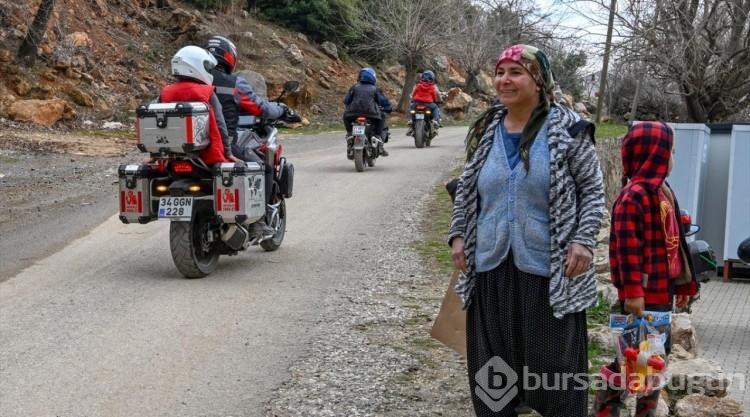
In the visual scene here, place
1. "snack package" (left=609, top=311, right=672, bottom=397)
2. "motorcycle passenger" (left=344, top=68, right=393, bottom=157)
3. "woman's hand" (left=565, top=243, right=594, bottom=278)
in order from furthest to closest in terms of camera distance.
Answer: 1. "motorcycle passenger" (left=344, top=68, right=393, bottom=157)
2. "snack package" (left=609, top=311, right=672, bottom=397)
3. "woman's hand" (left=565, top=243, right=594, bottom=278)

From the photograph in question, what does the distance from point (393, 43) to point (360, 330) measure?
32357 millimetres

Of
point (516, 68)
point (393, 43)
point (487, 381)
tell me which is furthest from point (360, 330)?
point (393, 43)

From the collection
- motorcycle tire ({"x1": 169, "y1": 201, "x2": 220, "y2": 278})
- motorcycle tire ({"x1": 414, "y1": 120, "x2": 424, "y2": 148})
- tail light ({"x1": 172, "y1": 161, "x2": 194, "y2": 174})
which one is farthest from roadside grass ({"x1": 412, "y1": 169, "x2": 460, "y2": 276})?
motorcycle tire ({"x1": 414, "y1": 120, "x2": 424, "y2": 148})

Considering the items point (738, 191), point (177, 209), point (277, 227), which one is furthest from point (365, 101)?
point (177, 209)

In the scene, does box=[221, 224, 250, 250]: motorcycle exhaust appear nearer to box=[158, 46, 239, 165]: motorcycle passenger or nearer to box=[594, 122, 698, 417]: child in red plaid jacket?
box=[158, 46, 239, 165]: motorcycle passenger

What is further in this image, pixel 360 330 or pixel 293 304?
pixel 293 304

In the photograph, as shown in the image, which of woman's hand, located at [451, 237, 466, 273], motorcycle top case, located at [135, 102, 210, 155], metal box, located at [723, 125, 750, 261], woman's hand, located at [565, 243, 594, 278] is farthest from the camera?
metal box, located at [723, 125, 750, 261]

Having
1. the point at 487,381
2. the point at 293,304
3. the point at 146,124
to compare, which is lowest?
the point at 293,304

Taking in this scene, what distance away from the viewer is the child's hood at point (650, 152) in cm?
478

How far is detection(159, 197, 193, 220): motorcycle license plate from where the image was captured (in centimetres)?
800

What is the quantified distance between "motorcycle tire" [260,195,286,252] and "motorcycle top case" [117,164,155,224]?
149cm

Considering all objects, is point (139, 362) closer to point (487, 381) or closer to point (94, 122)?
point (487, 381)

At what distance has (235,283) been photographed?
8172 millimetres

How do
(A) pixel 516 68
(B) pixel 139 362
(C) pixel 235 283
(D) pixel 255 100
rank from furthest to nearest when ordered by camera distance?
(D) pixel 255 100 < (C) pixel 235 283 < (B) pixel 139 362 < (A) pixel 516 68
